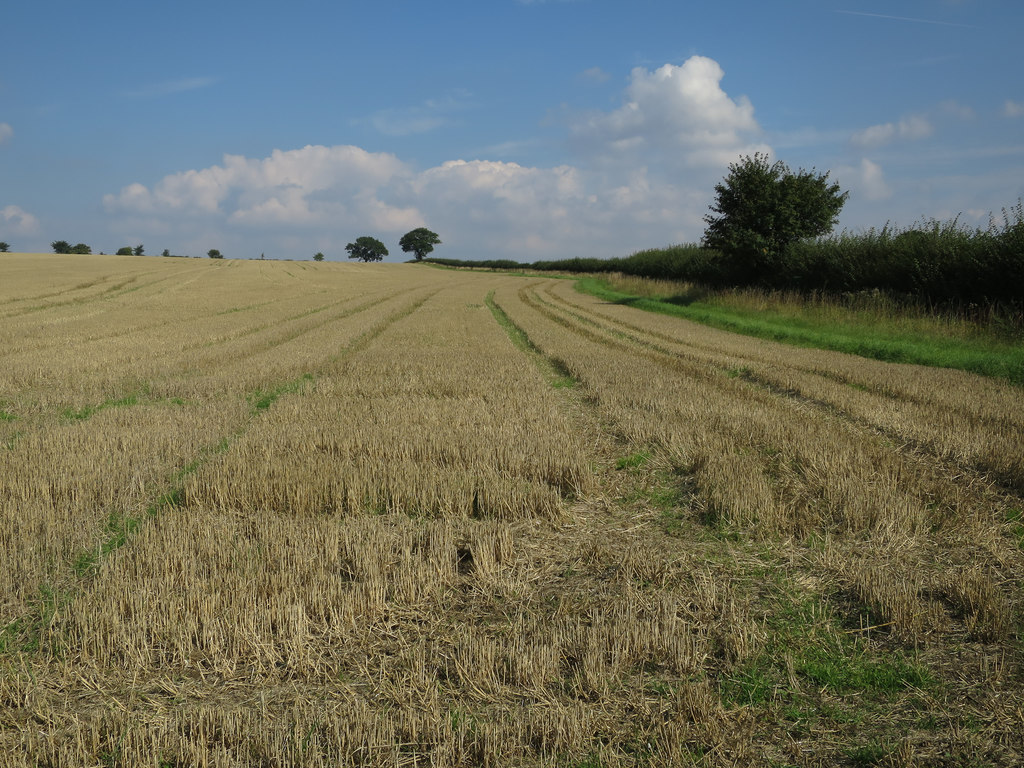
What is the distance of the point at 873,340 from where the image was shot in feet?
62.4

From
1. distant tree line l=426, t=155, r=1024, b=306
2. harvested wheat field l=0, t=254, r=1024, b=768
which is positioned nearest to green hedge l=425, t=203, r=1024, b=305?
distant tree line l=426, t=155, r=1024, b=306

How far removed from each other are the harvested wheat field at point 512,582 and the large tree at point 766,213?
23.0m

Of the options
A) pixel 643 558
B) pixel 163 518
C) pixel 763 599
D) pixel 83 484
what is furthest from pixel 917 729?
pixel 83 484

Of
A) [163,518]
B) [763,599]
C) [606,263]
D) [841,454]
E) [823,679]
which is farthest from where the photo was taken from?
[606,263]

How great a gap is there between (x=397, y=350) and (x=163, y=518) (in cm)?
1191

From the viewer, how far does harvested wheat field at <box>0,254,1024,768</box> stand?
3047 millimetres

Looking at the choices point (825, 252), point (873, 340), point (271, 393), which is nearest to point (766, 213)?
point (825, 252)

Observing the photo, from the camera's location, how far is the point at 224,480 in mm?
6172

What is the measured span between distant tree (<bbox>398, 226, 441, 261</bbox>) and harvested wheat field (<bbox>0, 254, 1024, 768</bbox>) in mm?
148809

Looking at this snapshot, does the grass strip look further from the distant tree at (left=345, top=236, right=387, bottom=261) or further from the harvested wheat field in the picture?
the distant tree at (left=345, top=236, right=387, bottom=261)

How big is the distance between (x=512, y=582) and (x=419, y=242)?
511 feet

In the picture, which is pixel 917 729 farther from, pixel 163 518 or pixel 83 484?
pixel 83 484

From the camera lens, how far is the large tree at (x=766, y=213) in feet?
105

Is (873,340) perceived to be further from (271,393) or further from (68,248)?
(68,248)
